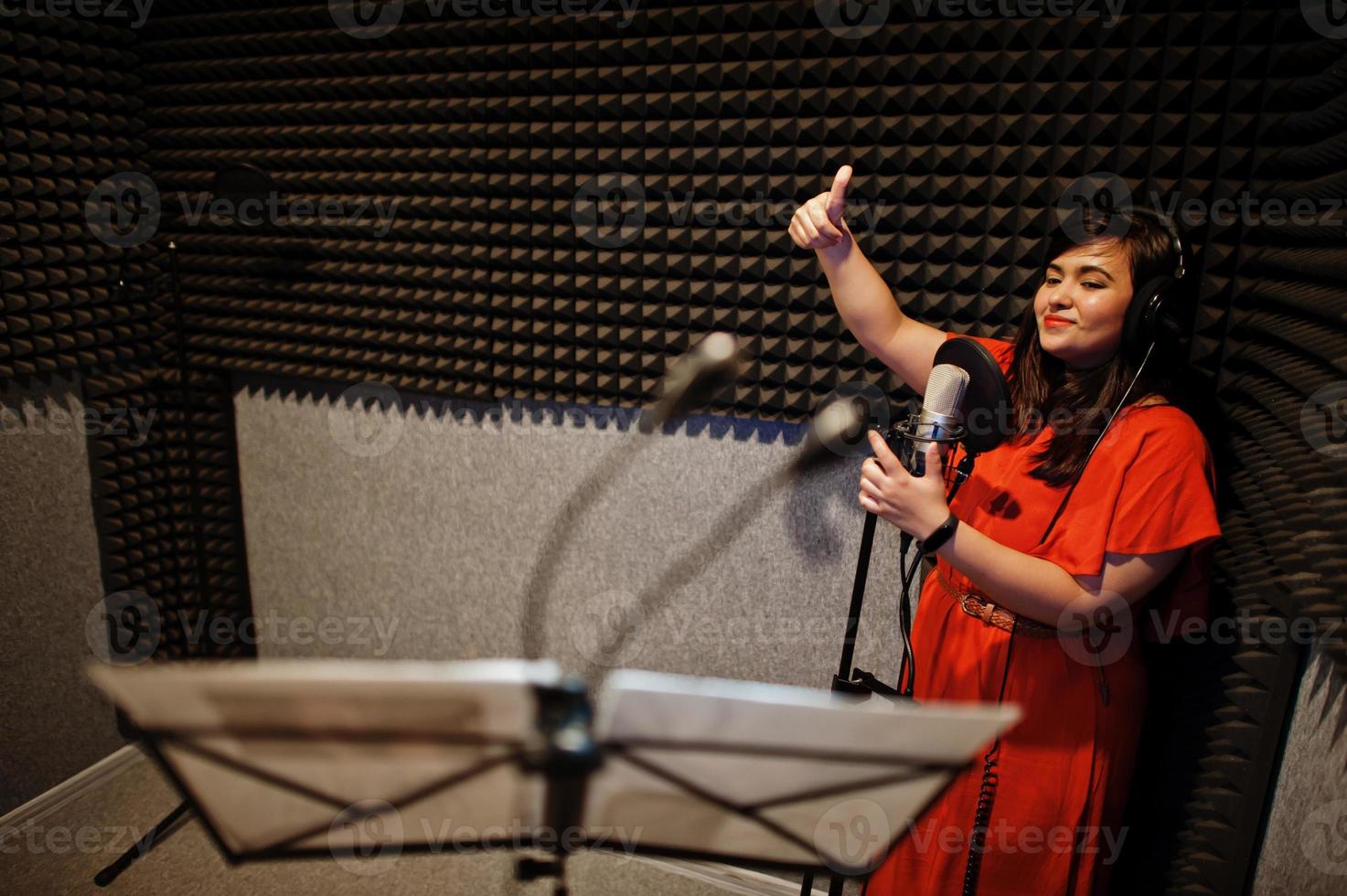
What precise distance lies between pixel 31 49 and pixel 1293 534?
3.02 metres

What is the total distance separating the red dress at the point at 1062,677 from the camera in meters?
1.13

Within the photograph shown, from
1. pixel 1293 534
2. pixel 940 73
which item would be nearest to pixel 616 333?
pixel 940 73

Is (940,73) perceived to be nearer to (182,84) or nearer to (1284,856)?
(1284,856)

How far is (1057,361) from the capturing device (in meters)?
1.30

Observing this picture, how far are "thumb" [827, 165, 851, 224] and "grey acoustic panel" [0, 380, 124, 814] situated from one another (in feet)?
7.25

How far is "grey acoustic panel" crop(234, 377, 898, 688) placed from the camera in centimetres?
197
